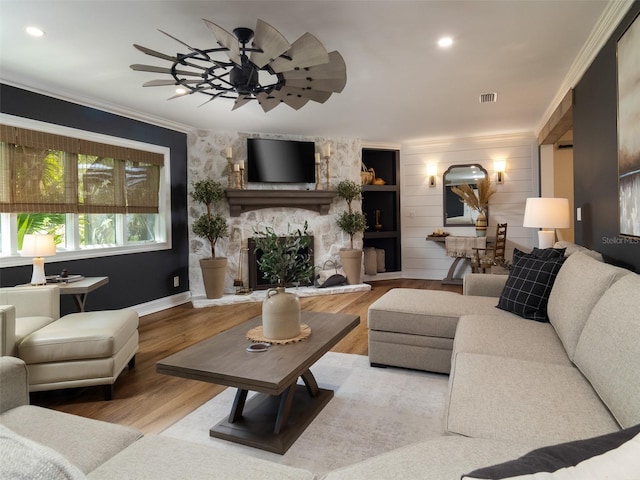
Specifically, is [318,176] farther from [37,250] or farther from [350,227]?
[37,250]

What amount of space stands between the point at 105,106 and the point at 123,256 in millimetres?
1686

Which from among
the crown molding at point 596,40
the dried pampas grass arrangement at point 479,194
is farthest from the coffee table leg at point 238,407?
the dried pampas grass arrangement at point 479,194

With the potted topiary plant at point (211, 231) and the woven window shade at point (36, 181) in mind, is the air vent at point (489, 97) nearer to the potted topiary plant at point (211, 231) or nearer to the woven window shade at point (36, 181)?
the potted topiary plant at point (211, 231)

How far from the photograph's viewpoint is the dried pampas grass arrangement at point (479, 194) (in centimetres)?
621

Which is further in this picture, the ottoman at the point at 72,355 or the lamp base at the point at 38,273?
the lamp base at the point at 38,273

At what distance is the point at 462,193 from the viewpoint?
6.39 meters

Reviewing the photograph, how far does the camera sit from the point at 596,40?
2.81 m

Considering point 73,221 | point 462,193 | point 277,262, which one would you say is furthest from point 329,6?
point 462,193

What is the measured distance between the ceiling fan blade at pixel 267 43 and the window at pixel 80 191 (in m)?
2.58

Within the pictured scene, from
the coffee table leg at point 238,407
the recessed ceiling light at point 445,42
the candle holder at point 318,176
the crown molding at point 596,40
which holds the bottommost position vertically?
the coffee table leg at point 238,407

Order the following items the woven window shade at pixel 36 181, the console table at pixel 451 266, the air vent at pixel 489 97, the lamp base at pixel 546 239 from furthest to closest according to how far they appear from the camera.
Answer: the console table at pixel 451 266 → the air vent at pixel 489 97 → the lamp base at pixel 546 239 → the woven window shade at pixel 36 181

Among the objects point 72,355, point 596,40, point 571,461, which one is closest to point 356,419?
point 571,461

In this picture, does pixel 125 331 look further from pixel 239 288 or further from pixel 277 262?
pixel 239 288

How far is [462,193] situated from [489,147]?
0.87 meters
